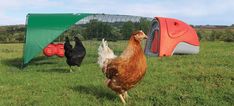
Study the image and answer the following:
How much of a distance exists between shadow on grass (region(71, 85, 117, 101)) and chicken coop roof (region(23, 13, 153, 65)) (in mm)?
6087

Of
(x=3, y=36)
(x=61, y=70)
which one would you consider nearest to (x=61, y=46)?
(x=61, y=70)

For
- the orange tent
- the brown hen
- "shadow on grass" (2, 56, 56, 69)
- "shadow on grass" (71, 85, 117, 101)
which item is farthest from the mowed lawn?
the orange tent

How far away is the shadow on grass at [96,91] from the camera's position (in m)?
9.29

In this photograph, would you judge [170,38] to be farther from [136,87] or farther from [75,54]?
[136,87]

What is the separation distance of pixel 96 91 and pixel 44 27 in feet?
25.0

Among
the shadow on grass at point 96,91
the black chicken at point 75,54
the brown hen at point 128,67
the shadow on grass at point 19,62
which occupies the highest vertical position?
the brown hen at point 128,67

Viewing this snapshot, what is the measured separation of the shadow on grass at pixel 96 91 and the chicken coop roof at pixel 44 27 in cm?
609

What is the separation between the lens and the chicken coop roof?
53.9 feet

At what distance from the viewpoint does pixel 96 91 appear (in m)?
9.95

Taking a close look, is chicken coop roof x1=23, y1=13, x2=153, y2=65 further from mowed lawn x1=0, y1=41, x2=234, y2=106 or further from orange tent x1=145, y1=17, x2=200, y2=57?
orange tent x1=145, y1=17, x2=200, y2=57

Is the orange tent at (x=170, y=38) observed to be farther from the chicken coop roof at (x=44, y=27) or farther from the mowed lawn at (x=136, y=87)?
the mowed lawn at (x=136, y=87)

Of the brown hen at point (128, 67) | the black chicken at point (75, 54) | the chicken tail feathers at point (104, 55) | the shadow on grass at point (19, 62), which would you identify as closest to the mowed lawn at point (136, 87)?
the black chicken at point (75, 54)

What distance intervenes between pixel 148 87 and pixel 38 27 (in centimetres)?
808

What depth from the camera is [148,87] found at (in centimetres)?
1002
